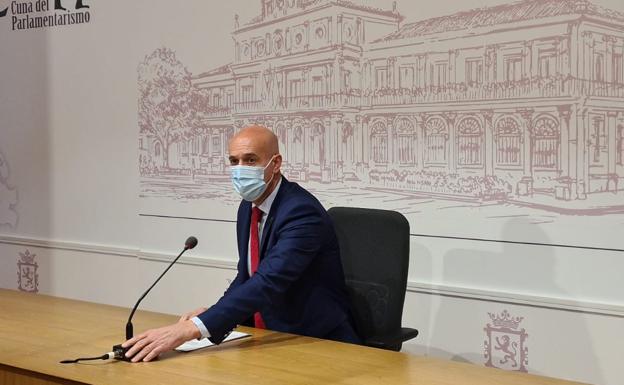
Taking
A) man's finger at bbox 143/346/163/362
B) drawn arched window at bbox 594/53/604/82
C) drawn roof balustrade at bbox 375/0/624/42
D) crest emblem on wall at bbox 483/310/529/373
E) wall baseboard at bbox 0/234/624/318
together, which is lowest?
crest emblem on wall at bbox 483/310/529/373

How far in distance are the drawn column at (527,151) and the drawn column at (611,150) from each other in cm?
30

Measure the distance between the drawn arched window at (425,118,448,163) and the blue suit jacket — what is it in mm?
870

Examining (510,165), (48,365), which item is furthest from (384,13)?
(48,365)

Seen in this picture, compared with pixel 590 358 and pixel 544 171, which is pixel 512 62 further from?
pixel 590 358

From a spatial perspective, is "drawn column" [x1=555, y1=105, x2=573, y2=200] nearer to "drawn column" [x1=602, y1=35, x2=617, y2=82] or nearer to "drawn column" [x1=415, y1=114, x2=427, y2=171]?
"drawn column" [x1=602, y1=35, x2=617, y2=82]

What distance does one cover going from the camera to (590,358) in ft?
10.7

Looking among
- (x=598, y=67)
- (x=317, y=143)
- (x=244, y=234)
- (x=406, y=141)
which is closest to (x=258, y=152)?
(x=244, y=234)

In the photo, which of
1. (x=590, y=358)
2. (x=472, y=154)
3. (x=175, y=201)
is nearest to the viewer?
(x=590, y=358)

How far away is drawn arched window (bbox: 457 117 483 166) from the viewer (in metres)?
3.45

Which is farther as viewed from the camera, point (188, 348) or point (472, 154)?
point (472, 154)

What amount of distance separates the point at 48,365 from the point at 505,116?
2034 millimetres

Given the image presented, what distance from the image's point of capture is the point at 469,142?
3.47 metres

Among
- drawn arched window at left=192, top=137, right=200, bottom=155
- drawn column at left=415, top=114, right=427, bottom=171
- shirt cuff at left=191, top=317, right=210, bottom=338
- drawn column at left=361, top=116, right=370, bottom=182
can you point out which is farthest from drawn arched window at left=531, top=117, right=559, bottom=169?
drawn arched window at left=192, top=137, right=200, bottom=155

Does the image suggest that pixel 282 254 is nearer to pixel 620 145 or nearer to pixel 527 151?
pixel 527 151
